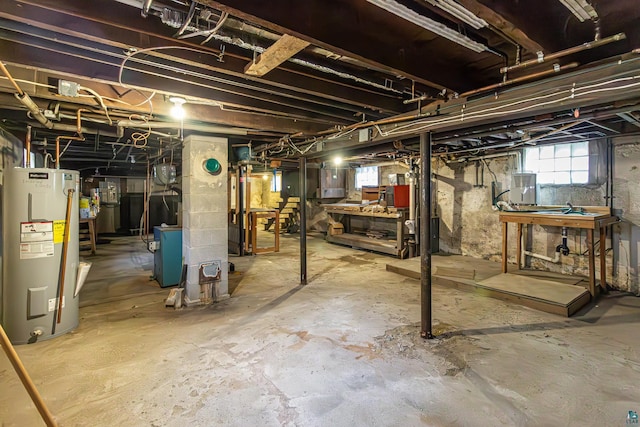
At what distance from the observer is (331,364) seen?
2.46 meters

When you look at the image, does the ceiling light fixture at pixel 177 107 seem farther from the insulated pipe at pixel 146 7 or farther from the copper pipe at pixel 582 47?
the copper pipe at pixel 582 47

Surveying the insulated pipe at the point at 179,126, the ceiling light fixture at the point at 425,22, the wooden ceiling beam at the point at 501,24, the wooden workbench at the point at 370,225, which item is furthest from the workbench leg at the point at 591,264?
the insulated pipe at the point at 179,126

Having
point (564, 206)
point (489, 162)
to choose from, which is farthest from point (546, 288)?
point (489, 162)

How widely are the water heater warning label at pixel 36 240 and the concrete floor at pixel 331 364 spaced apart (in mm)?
790

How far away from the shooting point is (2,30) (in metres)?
1.80

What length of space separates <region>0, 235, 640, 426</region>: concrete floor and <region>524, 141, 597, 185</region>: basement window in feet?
5.85

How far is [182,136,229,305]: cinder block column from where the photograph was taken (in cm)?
377

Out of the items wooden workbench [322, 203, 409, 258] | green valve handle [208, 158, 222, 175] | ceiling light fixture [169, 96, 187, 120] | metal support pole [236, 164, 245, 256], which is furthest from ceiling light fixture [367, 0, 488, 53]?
metal support pole [236, 164, 245, 256]

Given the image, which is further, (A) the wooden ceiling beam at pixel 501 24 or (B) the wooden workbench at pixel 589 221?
(B) the wooden workbench at pixel 589 221

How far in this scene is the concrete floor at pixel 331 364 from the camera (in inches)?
75.5

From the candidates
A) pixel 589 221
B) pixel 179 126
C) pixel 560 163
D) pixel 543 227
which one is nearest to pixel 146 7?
pixel 179 126

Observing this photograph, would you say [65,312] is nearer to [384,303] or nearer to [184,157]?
[184,157]

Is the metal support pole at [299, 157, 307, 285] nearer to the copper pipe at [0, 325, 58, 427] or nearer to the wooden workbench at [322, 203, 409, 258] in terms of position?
the wooden workbench at [322, 203, 409, 258]

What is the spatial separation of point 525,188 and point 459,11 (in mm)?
4203
